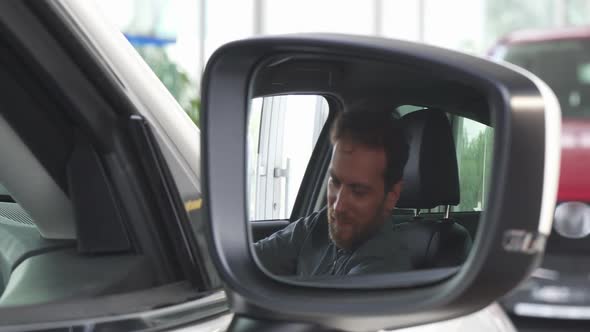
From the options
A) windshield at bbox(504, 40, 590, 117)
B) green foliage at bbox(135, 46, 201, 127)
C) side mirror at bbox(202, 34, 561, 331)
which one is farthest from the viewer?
green foliage at bbox(135, 46, 201, 127)

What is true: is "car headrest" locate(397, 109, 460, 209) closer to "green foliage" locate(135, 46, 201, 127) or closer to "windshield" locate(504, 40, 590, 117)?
"windshield" locate(504, 40, 590, 117)

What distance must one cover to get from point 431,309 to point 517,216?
6.3 inches

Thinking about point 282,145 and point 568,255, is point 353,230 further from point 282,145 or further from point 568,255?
point 568,255

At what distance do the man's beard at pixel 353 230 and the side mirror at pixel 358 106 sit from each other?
177 millimetres

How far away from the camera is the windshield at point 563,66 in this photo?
7348 mm

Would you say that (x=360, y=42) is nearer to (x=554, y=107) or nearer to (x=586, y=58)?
(x=554, y=107)

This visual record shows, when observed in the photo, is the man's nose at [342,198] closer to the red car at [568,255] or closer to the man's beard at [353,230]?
the man's beard at [353,230]

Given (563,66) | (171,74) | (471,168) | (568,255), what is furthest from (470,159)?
(171,74)

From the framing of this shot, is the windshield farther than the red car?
Yes

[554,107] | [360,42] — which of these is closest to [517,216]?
[554,107]

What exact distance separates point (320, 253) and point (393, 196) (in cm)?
15

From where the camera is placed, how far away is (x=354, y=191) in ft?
5.12

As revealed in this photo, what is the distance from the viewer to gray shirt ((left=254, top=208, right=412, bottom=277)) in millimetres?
1581

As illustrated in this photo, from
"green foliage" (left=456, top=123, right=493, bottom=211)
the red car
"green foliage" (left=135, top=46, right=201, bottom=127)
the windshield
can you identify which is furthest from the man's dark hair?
"green foliage" (left=135, top=46, right=201, bottom=127)
